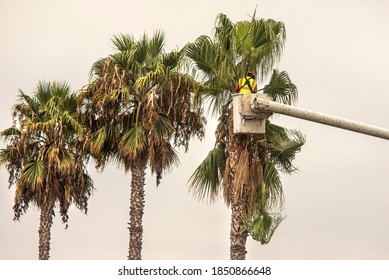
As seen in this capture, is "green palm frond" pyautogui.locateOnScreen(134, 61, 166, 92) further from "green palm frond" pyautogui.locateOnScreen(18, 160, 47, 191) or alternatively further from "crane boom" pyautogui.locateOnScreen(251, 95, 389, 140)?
"crane boom" pyautogui.locateOnScreen(251, 95, 389, 140)

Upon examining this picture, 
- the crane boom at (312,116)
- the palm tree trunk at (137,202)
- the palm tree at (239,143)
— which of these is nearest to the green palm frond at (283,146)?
the palm tree at (239,143)

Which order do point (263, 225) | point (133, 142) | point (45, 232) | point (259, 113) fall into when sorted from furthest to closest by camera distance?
point (45, 232), point (133, 142), point (263, 225), point (259, 113)

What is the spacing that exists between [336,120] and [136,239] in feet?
44.0

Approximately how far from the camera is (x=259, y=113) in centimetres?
596

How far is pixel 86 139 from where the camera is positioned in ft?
63.6

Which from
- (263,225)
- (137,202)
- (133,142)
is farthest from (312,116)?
(137,202)

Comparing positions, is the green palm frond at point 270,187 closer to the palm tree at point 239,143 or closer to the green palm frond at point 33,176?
the palm tree at point 239,143

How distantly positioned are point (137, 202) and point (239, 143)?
13.5 ft

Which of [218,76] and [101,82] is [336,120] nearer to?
[218,76]

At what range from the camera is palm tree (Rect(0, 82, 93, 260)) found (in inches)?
745

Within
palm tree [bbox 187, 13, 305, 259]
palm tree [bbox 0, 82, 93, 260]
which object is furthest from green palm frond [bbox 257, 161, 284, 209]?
palm tree [bbox 0, 82, 93, 260]

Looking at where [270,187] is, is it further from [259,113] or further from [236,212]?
[259,113]

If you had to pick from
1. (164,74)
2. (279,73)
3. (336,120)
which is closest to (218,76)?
(279,73)
